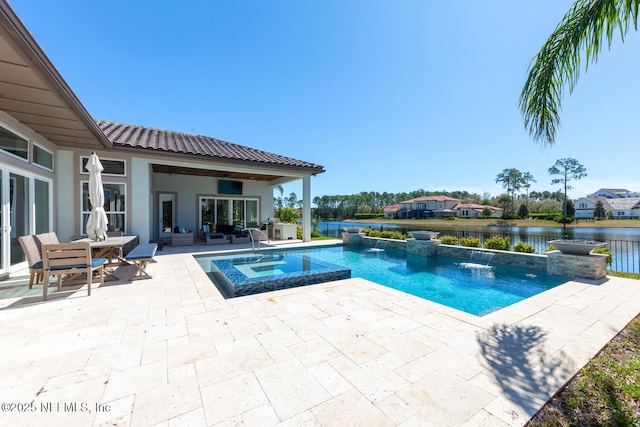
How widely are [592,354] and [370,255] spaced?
25.6 ft

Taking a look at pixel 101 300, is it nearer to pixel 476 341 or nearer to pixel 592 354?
pixel 476 341

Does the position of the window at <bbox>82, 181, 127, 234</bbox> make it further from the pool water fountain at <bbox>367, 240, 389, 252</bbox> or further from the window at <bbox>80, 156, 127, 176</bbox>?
the pool water fountain at <bbox>367, 240, 389, 252</bbox>

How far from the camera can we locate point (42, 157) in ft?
22.1

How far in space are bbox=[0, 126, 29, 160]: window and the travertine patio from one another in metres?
3.14

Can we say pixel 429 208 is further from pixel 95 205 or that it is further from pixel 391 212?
pixel 95 205

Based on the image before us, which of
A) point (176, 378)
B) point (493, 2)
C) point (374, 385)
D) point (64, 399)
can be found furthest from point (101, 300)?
point (493, 2)

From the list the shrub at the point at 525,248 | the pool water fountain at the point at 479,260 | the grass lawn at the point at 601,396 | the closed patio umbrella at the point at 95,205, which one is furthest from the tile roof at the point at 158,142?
the grass lawn at the point at 601,396

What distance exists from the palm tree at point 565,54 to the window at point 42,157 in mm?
10605

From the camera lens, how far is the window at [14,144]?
501 centimetres

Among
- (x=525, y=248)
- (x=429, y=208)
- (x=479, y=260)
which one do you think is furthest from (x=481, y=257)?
(x=429, y=208)

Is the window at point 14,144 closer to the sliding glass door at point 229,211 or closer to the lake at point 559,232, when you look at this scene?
the sliding glass door at point 229,211

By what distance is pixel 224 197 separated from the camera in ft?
45.3

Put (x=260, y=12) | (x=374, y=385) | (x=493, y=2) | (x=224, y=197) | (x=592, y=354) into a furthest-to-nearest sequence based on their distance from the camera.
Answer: (x=224, y=197), (x=260, y=12), (x=493, y=2), (x=592, y=354), (x=374, y=385)

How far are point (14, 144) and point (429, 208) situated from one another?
61.8 m
